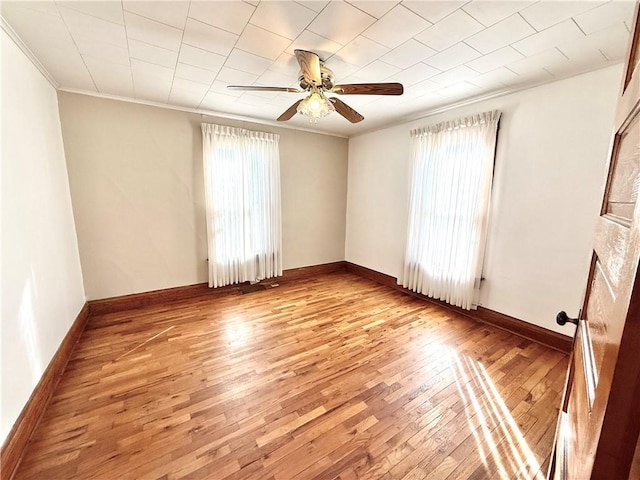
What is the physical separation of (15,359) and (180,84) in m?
2.43

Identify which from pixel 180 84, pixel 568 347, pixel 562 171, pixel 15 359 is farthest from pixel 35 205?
pixel 568 347

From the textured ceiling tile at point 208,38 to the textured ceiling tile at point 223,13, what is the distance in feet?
0.19

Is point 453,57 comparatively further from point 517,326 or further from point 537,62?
point 517,326

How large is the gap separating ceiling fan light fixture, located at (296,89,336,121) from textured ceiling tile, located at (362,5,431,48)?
1.60 feet

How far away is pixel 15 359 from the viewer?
1480 millimetres

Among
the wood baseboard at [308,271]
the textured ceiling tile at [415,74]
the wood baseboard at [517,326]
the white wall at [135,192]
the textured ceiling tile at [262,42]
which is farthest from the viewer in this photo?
the wood baseboard at [308,271]

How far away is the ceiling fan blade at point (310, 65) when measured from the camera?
66.6 inches

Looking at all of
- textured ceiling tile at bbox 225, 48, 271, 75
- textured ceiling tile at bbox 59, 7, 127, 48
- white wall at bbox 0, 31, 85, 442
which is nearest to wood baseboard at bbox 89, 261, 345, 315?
white wall at bbox 0, 31, 85, 442

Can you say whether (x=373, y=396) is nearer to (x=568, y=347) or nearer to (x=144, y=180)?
(x=568, y=347)

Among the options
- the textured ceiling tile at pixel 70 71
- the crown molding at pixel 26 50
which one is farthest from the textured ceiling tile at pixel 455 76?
the crown molding at pixel 26 50

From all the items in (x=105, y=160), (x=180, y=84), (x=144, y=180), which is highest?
(x=180, y=84)

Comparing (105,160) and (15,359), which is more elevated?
(105,160)

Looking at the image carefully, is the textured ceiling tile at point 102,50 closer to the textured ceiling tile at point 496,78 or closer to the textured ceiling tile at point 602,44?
the textured ceiling tile at point 496,78

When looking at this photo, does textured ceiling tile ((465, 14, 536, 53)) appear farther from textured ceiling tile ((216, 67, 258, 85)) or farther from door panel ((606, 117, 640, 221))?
textured ceiling tile ((216, 67, 258, 85))
